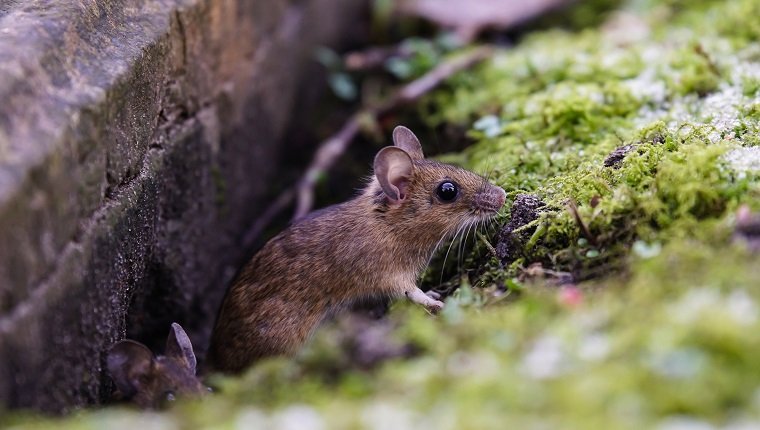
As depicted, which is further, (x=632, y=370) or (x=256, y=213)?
(x=256, y=213)

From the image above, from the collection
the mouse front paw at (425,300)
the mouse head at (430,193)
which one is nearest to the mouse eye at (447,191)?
the mouse head at (430,193)

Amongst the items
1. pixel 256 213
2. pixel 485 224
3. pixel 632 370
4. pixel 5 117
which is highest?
pixel 5 117

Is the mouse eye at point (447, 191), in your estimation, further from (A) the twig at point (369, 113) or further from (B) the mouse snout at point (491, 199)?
(A) the twig at point (369, 113)

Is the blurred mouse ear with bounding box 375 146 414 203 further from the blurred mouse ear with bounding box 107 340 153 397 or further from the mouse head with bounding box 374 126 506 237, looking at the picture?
the blurred mouse ear with bounding box 107 340 153 397

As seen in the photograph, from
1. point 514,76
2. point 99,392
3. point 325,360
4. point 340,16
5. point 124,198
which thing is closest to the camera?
point 325,360

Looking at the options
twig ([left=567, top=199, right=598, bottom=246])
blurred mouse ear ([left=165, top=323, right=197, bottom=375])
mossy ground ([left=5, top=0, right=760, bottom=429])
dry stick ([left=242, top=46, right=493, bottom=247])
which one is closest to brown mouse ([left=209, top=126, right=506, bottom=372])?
mossy ground ([left=5, top=0, right=760, bottom=429])

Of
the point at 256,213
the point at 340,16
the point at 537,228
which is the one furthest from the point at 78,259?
the point at 340,16

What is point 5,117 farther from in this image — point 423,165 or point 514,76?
point 514,76
